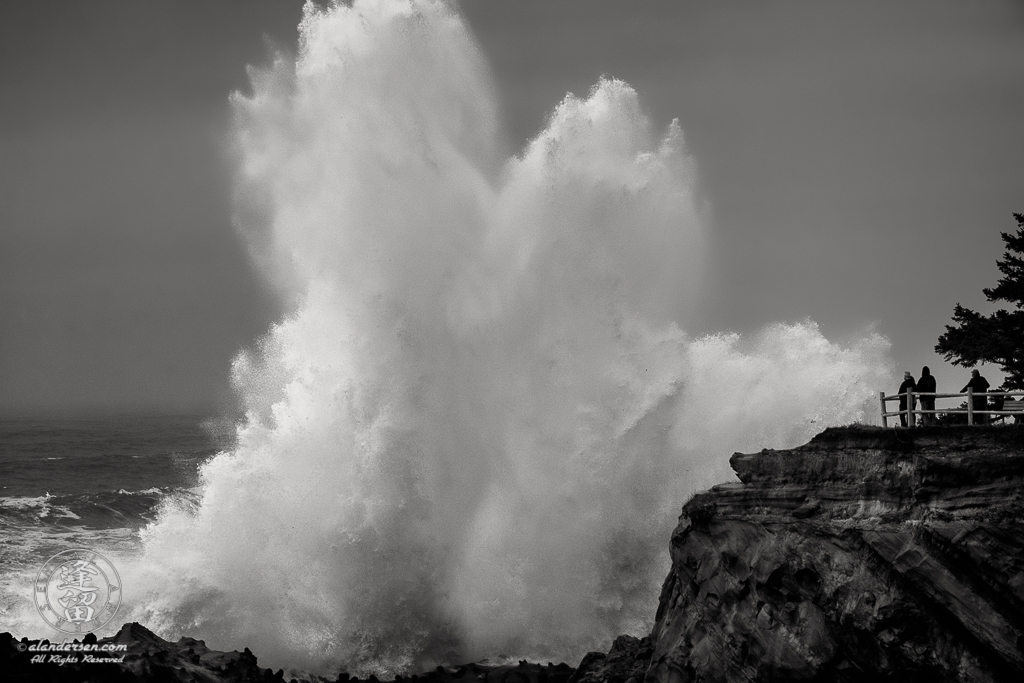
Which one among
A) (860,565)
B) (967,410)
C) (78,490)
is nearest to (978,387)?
(967,410)

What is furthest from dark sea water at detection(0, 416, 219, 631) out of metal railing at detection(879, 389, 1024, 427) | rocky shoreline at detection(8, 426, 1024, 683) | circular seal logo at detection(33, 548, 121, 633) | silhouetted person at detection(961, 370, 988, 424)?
silhouetted person at detection(961, 370, 988, 424)

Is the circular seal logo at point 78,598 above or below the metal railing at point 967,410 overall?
below

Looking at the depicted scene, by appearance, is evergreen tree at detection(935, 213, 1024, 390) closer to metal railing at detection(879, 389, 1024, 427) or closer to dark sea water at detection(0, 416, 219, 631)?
metal railing at detection(879, 389, 1024, 427)

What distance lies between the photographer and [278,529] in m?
26.5

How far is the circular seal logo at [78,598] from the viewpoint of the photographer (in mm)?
23469

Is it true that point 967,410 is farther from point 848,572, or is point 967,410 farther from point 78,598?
point 78,598

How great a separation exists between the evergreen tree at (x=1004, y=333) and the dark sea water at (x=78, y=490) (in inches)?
1118

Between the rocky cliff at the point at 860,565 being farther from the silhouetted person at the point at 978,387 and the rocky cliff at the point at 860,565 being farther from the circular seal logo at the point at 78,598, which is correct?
the circular seal logo at the point at 78,598

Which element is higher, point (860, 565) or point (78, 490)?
point (78, 490)

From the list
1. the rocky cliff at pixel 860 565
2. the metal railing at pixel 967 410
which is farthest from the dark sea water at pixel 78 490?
the metal railing at pixel 967 410

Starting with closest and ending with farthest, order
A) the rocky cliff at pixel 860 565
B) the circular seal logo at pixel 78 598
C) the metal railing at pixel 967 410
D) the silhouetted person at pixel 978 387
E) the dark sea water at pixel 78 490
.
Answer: the rocky cliff at pixel 860 565 → the metal railing at pixel 967 410 → the silhouetted person at pixel 978 387 → the circular seal logo at pixel 78 598 → the dark sea water at pixel 78 490

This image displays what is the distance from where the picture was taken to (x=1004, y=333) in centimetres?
2664

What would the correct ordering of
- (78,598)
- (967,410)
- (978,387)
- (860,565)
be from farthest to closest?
(78,598) → (978,387) → (967,410) → (860,565)

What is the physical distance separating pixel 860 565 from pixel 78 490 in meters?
44.3
